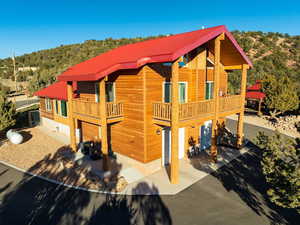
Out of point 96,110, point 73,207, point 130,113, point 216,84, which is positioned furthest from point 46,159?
point 216,84

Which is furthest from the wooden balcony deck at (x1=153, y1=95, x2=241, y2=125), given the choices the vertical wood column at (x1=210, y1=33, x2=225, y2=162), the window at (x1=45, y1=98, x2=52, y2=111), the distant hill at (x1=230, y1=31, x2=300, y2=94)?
the distant hill at (x1=230, y1=31, x2=300, y2=94)

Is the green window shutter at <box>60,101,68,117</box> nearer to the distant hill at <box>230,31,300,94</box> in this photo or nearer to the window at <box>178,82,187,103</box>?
the window at <box>178,82,187,103</box>

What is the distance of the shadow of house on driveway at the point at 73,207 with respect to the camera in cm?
774

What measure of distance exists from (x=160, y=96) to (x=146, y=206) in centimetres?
618

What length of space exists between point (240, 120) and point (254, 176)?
16.5ft

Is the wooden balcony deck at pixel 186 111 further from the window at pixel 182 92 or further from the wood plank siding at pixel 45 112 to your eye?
the wood plank siding at pixel 45 112

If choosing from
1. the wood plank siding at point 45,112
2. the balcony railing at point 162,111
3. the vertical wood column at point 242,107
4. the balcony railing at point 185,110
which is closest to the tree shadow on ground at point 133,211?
the balcony railing at point 162,111

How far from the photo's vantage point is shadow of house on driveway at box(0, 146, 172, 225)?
7.74 meters

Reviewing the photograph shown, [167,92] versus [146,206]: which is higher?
[167,92]

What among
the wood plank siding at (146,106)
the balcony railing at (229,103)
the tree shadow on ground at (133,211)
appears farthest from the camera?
the balcony railing at (229,103)

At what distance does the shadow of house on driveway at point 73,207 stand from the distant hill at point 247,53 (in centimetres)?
3797

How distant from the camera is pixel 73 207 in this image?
846 cm

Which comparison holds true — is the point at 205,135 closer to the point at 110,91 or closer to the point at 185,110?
the point at 185,110

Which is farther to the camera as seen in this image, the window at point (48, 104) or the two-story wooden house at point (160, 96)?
the window at point (48, 104)
